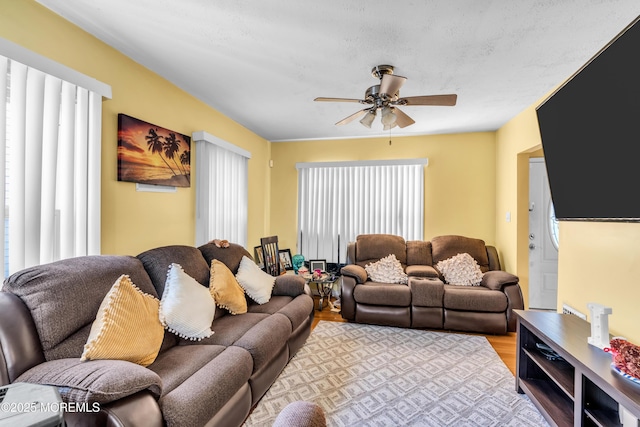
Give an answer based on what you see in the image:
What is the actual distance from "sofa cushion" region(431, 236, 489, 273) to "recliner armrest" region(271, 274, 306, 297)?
204 cm

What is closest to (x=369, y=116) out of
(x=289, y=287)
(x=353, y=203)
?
(x=289, y=287)

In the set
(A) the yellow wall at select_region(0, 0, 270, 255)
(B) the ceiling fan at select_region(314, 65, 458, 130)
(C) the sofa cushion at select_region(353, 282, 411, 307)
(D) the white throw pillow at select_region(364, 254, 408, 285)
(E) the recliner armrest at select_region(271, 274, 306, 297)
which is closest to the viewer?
(A) the yellow wall at select_region(0, 0, 270, 255)

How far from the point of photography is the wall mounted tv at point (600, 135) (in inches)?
54.2

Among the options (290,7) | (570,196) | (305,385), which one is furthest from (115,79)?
(570,196)

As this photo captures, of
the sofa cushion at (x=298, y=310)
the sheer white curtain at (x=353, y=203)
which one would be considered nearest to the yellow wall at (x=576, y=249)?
the sheer white curtain at (x=353, y=203)

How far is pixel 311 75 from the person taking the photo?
8.37 ft

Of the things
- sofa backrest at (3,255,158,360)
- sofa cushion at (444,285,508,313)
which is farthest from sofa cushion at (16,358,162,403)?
sofa cushion at (444,285,508,313)

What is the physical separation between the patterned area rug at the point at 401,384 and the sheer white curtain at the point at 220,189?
1.60 meters

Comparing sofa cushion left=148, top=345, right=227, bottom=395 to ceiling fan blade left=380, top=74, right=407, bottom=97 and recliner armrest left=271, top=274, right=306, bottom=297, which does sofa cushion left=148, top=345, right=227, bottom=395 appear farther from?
ceiling fan blade left=380, top=74, right=407, bottom=97

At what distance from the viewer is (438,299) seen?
10.8 feet

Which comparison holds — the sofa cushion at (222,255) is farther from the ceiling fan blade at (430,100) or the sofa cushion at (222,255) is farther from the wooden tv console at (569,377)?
the wooden tv console at (569,377)

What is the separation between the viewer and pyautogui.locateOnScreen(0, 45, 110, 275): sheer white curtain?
A: 1.55m

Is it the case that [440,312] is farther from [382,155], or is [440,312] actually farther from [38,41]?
[38,41]

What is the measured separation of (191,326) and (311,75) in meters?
2.19
